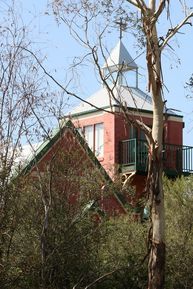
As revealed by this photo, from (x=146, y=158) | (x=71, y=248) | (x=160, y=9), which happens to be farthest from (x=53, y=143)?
(x=146, y=158)

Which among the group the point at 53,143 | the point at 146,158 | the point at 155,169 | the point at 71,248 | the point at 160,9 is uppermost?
the point at 160,9

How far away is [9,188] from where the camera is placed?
47.6ft

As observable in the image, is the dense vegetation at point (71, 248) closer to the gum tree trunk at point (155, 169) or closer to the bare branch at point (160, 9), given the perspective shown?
the gum tree trunk at point (155, 169)

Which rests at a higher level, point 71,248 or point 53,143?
point 53,143

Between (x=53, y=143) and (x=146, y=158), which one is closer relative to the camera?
(x=53, y=143)

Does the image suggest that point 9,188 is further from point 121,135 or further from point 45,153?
point 121,135

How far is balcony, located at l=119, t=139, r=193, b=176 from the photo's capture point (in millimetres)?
34094

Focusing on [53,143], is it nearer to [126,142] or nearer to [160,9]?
[160,9]

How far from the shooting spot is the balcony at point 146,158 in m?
34.1

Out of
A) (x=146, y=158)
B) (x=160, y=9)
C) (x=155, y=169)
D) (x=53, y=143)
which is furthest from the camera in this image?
(x=146, y=158)

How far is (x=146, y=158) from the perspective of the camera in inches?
1350

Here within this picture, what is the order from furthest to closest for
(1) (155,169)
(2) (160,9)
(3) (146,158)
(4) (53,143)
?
1. (3) (146,158)
2. (4) (53,143)
3. (2) (160,9)
4. (1) (155,169)

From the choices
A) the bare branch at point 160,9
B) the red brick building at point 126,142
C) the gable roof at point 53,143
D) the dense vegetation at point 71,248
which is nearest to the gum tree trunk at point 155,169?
the bare branch at point 160,9

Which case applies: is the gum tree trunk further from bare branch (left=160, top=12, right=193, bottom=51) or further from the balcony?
the balcony
